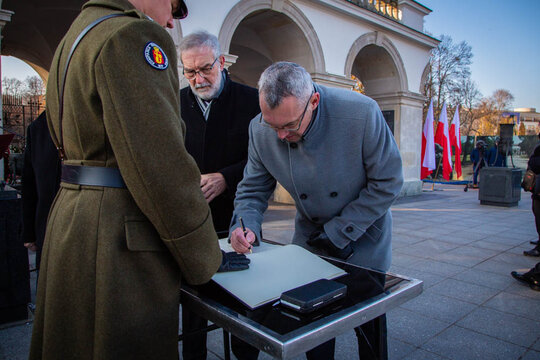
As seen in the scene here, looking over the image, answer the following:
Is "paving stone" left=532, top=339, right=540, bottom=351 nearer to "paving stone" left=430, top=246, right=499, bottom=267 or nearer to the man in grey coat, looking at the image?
the man in grey coat

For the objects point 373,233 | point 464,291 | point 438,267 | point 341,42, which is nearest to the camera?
point 373,233

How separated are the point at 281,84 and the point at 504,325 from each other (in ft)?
10.2

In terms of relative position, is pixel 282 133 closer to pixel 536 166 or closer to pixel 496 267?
pixel 496 267

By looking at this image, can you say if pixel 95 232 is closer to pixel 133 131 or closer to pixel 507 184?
pixel 133 131

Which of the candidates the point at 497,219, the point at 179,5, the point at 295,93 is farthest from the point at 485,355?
the point at 497,219

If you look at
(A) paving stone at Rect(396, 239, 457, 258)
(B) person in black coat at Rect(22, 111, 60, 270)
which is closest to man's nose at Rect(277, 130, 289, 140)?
(B) person in black coat at Rect(22, 111, 60, 270)

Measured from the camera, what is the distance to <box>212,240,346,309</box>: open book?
4.24ft

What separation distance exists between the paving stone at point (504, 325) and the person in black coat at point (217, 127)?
2241mm

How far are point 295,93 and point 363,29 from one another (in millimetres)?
10217

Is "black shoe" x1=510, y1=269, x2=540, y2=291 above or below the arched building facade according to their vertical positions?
below

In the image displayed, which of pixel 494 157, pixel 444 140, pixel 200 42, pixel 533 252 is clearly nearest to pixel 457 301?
pixel 533 252

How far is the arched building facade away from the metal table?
629 centimetres

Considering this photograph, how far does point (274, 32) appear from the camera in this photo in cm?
971

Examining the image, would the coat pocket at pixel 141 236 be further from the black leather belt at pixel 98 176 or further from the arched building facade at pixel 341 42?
the arched building facade at pixel 341 42
